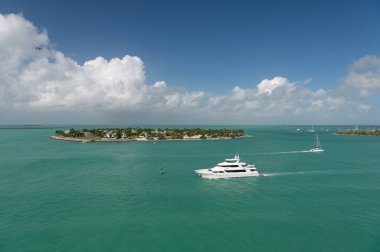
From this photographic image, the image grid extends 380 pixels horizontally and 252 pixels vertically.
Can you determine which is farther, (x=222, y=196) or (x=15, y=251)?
(x=222, y=196)

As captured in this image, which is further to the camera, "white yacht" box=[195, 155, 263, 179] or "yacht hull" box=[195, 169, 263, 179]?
"white yacht" box=[195, 155, 263, 179]

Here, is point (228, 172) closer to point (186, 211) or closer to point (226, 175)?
point (226, 175)

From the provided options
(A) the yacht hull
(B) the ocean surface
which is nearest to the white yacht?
(A) the yacht hull

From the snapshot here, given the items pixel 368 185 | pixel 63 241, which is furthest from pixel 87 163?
pixel 368 185

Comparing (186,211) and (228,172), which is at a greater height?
(228,172)

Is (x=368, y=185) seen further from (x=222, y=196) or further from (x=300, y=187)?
(x=222, y=196)

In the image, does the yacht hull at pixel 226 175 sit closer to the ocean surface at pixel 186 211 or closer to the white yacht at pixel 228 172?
the white yacht at pixel 228 172

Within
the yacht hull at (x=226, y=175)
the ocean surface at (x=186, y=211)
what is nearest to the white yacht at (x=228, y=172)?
the yacht hull at (x=226, y=175)

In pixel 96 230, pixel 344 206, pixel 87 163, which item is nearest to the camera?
pixel 96 230

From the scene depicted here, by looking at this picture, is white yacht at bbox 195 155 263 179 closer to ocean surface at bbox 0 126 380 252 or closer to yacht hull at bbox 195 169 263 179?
yacht hull at bbox 195 169 263 179

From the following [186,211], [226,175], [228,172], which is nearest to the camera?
[186,211]

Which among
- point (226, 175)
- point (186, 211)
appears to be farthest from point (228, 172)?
point (186, 211)
